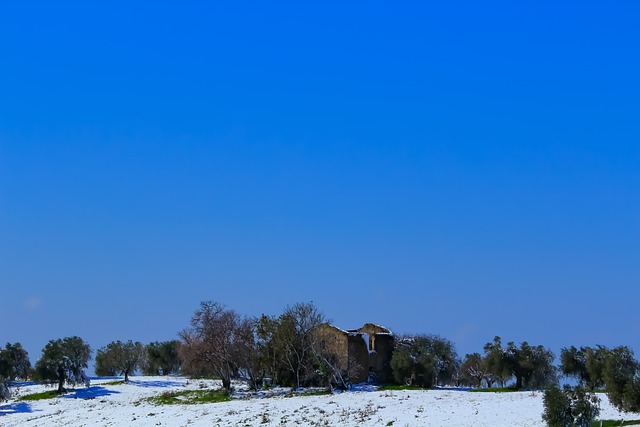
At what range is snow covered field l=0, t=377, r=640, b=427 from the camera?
50562 millimetres

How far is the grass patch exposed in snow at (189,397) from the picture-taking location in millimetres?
72925

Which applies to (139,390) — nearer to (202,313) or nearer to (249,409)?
(202,313)

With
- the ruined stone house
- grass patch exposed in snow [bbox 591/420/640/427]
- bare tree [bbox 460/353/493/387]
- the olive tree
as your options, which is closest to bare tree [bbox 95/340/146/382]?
the olive tree

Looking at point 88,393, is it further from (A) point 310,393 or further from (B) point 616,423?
(B) point 616,423

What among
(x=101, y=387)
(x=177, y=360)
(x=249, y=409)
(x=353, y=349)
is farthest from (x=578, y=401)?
(x=177, y=360)

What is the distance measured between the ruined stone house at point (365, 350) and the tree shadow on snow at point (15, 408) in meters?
30.4

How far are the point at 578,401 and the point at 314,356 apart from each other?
143 feet

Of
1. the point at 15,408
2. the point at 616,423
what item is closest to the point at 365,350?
the point at 15,408

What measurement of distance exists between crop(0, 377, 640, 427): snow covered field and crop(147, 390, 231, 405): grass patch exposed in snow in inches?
67.2

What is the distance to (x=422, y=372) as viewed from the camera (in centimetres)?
8406

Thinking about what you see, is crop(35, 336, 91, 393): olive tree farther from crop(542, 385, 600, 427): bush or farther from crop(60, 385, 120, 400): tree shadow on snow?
crop(542, 385, 600, 427): bush

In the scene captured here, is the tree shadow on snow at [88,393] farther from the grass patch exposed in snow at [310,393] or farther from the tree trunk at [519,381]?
the tree trunk at [519,381]

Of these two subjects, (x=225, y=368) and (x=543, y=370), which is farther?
(x=225, y=368)

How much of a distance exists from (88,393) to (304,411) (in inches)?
1349
